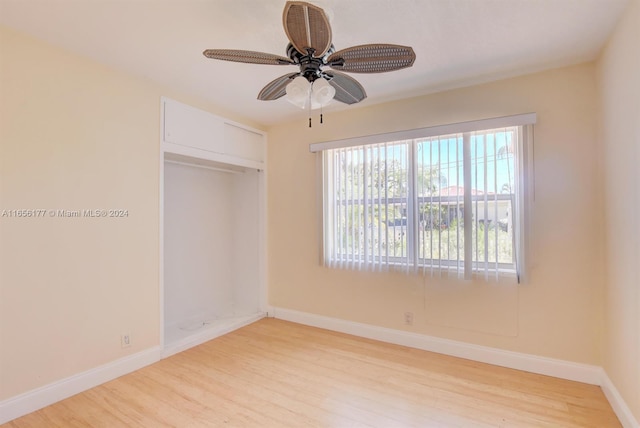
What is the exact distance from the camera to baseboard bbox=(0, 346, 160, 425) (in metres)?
1.97

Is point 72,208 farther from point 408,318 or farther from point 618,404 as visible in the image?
point 618,404

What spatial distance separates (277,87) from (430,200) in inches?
71.0

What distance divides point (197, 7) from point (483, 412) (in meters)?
3.15

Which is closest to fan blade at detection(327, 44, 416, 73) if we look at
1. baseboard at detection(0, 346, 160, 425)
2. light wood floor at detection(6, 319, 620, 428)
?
light wood floor at detection(6, 319, 620, 428)

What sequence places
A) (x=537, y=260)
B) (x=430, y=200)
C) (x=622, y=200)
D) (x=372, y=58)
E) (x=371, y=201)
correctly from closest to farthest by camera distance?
(x=372, y=58) < (x=622, y=200) < (x=537, y=260) < (x=430, y=200) < (x=371, y=201)

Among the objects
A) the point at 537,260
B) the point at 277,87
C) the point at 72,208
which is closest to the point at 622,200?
the point at 537,260

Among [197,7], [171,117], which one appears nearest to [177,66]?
[171,117]

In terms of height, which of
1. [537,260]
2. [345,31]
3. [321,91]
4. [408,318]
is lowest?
[408,318]

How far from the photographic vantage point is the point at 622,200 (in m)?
1.94

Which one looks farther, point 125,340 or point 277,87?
point 125,340

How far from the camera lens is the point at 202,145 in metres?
3.26

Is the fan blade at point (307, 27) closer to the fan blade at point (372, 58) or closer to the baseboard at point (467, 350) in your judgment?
the fan blade at point (372, 58)

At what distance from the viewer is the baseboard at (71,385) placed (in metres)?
1.97

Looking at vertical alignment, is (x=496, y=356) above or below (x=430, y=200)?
below
